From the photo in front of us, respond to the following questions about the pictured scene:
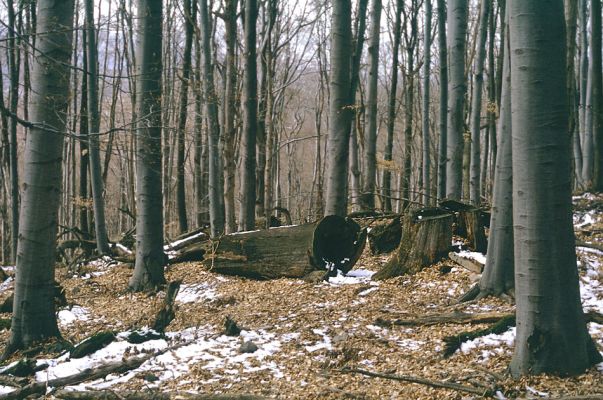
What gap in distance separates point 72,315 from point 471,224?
5.81 meters

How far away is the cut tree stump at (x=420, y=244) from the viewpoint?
24.7 feet

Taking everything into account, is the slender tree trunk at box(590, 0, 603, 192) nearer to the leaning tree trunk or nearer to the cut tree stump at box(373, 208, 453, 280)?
the cut tree stump at box(373, 208, 453, 280)

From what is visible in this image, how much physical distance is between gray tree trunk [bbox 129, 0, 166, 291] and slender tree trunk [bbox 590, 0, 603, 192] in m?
9.36

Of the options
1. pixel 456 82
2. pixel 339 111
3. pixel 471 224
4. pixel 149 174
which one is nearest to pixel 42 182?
pixel 149 174

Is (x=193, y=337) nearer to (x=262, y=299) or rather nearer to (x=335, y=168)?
(x=262, y=299)

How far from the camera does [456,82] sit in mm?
9734

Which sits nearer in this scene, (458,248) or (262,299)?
(262,299)

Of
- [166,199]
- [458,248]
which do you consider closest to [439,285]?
[458,248]

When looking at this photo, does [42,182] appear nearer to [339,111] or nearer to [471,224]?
[339,111]

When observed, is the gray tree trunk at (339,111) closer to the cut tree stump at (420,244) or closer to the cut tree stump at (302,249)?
the cut tree stump at (302,249)

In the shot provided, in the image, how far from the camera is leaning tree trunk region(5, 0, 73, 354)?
5.33 metres

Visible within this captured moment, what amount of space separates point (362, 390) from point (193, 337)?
2.37 m

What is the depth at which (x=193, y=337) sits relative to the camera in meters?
5.66

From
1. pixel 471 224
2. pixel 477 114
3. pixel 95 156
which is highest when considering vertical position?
pixel 477 114
